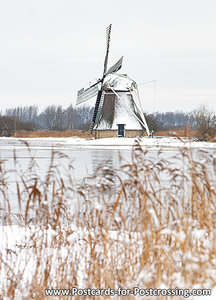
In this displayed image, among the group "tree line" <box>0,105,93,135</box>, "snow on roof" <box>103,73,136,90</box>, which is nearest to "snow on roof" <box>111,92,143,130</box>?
"snow on roof" <box>103,73,136,90</box>

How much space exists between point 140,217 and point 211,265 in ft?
3.44

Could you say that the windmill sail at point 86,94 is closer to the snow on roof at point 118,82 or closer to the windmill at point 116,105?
the windmill at point 116,105

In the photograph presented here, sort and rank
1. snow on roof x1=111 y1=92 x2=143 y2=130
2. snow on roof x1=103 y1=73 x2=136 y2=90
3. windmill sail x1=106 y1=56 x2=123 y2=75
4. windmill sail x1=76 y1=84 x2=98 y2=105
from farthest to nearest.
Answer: windmill sail x1=76 y1=84 x2=98 y2=105 < snow on roof x1=103 y1=73 x2=136 y2=90 < snow on roof x1=111 y1=92 x2=143 y2=130 < windmill sail x1=106 y1=56 x2=123 y2=75

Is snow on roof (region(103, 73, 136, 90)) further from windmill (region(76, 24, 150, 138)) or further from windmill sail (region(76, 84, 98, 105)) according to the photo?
windmill sail (region(76, 84, 98, 105))

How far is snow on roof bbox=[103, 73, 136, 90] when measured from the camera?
3881cm

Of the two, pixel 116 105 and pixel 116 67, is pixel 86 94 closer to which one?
pixel 116 105

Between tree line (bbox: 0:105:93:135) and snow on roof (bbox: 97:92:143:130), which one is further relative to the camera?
tree line (bbox: 0:105:93:135)

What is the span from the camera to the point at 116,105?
128 ft

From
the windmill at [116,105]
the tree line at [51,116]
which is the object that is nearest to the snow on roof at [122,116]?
the windmill at [116,105]

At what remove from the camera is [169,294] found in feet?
9.60

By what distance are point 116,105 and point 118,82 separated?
2110 mm

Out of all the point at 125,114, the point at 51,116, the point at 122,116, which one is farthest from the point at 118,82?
the point at 51,116

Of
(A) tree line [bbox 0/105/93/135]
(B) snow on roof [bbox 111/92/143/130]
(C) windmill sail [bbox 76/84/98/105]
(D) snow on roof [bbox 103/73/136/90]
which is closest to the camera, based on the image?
(B) snow on roof [bbox 111/92/143/130]

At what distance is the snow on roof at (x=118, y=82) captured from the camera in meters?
38.8
